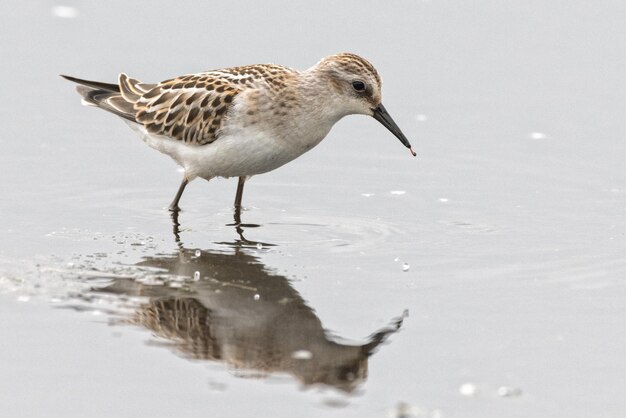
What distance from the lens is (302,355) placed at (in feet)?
30.1

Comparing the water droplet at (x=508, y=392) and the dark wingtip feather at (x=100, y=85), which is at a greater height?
the dark wingtip feather at (x=100, y=85)

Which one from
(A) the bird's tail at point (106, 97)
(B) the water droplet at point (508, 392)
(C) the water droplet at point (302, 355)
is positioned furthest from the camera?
(A) the bird's tail at point (106, 97)

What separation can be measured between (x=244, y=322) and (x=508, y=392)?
2.52 meters

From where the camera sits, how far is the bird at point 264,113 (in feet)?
42.1

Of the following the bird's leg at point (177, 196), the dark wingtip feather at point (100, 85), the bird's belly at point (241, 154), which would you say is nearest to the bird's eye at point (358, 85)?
the bird's belly at point (241, 154)

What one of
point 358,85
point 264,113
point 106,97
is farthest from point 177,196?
point 358,85

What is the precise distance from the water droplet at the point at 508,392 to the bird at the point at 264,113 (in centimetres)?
503

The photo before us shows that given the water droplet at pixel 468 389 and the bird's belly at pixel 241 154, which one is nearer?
the water droplet at pixel 468 389

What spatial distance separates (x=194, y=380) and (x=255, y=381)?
1.53 ft

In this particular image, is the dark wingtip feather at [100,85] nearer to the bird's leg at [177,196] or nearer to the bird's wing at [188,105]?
the bird's wing at [188,105]

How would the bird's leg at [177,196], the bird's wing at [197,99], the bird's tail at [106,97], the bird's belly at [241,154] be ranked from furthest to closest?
the bird's tail at [106,97], the bird's leg at [177,196], the bird's wing at [197,99], the bird's belly at [241,154]

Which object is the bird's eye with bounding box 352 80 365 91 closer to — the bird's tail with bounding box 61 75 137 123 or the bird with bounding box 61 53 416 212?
the bird with bounding box 61 53 416 212

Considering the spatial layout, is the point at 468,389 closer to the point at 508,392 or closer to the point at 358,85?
the point at 508,392

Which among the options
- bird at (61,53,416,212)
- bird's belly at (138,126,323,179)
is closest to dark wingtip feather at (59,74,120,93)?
bird at (61,53,416,212)
